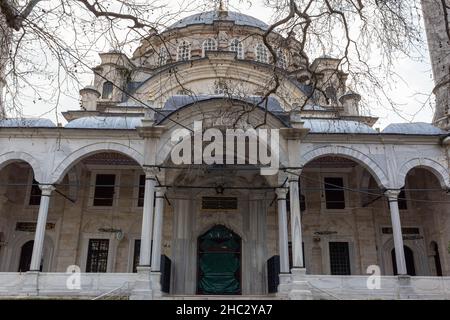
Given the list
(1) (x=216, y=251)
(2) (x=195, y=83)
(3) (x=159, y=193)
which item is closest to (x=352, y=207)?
(1) (x=216, y=251)

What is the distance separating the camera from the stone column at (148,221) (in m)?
12.4

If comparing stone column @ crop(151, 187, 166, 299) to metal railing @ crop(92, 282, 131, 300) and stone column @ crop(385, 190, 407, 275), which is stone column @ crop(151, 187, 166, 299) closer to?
metal railing @ crop(92, 282, 131, 300)

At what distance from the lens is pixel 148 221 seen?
12906mm

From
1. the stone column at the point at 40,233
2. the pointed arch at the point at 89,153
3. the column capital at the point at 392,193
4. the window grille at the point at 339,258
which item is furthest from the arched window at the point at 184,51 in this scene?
the column capital at the point at 392,193

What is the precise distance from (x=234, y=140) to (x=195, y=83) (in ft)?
24.9

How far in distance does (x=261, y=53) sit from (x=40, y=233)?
15683 millimetres

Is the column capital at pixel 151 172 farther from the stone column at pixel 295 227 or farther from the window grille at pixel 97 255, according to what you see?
the window grille at pixel 97 255

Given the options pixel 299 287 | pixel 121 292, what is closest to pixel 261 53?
pixel 299 287

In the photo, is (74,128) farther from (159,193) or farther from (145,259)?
(145,259)

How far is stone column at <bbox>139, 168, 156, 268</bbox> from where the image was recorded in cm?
1241

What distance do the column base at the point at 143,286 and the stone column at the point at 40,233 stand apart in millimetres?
3247

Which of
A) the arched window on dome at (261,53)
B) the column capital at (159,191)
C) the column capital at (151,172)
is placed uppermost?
the arched window on dome at (261,53)
